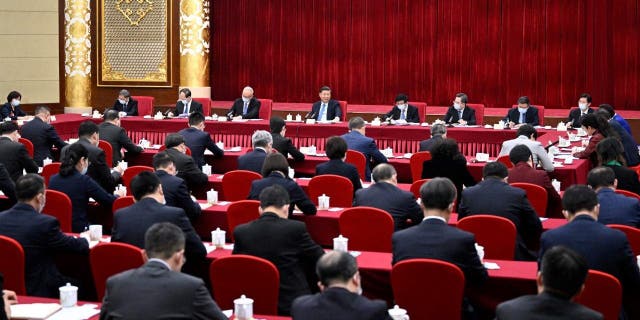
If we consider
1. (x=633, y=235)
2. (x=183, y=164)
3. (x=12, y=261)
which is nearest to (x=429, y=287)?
(x=633, y=235)

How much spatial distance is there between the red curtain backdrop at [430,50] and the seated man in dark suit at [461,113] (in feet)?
11.4

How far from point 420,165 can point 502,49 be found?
290 inches

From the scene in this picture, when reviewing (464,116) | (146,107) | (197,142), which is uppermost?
(146,107)

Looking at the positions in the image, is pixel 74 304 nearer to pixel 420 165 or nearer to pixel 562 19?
pixel 420 165

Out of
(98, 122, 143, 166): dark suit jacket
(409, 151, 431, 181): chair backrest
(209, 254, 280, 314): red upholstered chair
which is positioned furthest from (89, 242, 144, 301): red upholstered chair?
(98, 122, 143, 166): dark suit jacket

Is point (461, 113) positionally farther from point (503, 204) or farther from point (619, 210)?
point (619, 210)

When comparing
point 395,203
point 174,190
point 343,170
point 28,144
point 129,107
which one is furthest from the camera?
point 129,107

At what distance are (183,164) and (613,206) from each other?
13.5 ft

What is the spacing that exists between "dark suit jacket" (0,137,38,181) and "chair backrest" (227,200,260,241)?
2979 millimetres

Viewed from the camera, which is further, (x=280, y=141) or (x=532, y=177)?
(x=280, y=141)

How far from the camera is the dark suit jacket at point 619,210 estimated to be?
21.4ft

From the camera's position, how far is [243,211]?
725 centimetres

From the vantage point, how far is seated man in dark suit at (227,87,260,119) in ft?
49.2

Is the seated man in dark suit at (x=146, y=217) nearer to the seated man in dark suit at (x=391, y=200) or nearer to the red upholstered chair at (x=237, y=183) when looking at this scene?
the seated man in dark suit at (x=391, y=200)
